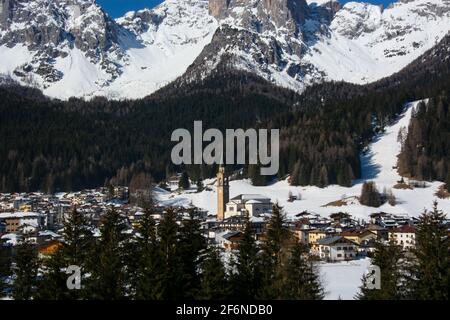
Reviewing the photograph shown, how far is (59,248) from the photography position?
1336 inches

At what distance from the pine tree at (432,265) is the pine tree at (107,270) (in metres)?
13.9

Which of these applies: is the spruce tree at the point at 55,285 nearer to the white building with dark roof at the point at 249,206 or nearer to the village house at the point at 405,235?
the village house at the point at 405,235

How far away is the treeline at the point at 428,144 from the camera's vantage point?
411ft

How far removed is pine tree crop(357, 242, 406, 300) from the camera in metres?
30.0

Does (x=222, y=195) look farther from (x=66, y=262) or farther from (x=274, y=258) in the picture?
(x=66, y=262)

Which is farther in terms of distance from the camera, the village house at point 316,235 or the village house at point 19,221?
the village house at point 19,221

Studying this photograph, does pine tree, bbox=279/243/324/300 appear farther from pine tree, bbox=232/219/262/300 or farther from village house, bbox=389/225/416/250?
village house, bbox=389/225/416/250

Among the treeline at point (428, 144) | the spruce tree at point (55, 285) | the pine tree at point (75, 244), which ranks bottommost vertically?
the spruce tree at point (55, 285)

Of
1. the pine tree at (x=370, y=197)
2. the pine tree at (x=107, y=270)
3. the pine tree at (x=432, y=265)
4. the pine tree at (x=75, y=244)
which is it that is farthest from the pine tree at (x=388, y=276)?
the pine tree at (x=370, y=197)

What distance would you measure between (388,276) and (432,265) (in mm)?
2763

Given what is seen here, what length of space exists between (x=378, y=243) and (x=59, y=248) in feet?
54.2
